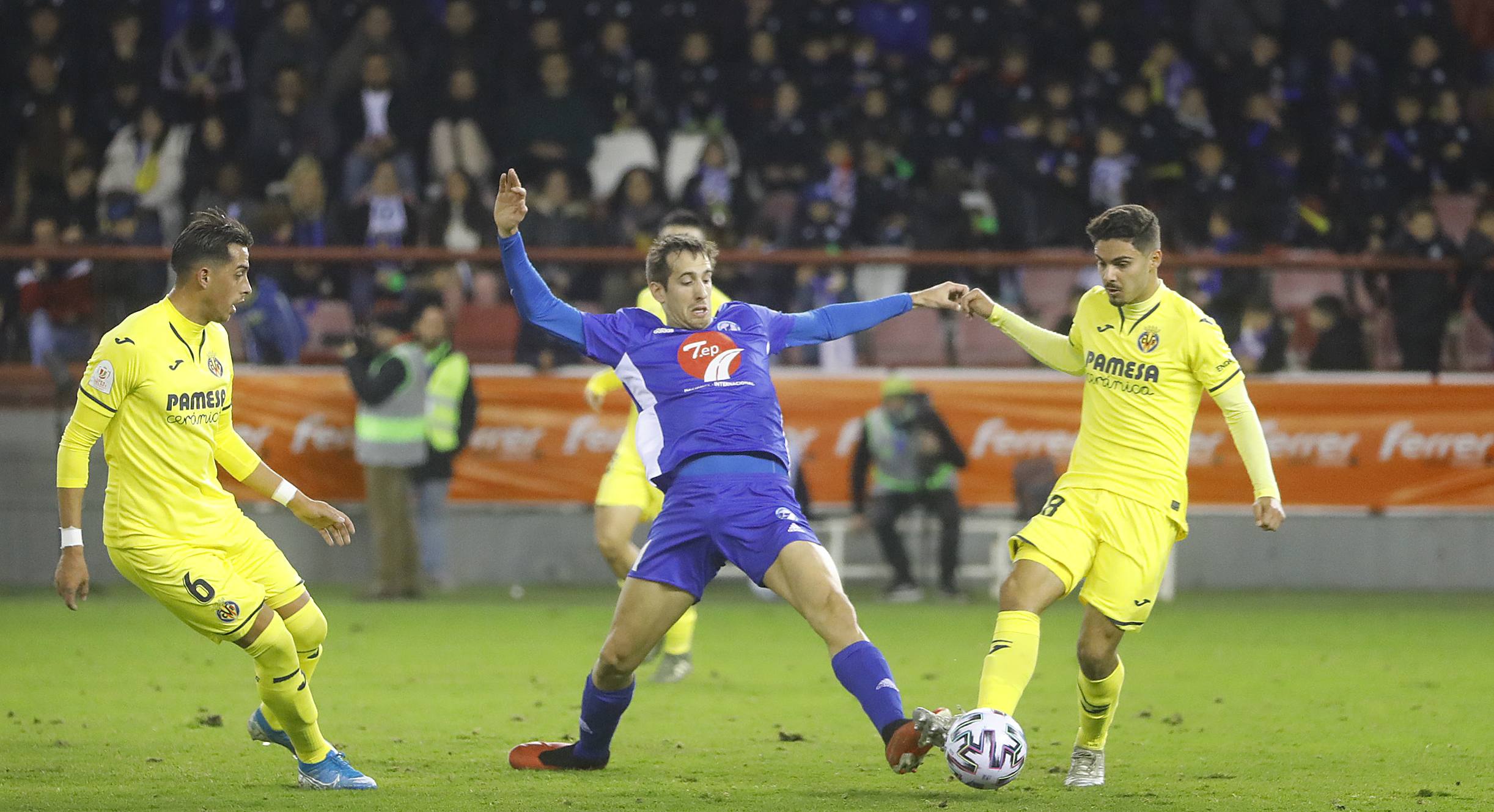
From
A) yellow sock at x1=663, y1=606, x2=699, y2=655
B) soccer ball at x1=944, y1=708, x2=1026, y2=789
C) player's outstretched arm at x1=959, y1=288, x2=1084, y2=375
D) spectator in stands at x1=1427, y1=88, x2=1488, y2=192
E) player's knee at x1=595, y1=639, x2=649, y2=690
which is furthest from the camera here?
spectator in stands at x1=1427, y1=88, x2=1488, y2=192

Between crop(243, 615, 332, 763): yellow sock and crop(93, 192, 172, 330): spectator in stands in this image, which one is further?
crop(93, 192, 172, 330): spectator in stands

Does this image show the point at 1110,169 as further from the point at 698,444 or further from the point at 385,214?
the point at 698,444

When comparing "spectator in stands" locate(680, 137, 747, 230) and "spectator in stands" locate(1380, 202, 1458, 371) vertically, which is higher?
"spectator in stands" locate(680, 137, 747, 230)

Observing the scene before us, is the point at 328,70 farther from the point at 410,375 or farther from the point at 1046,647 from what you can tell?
the point at 1046,647

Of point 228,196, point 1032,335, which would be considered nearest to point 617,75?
point 228,196

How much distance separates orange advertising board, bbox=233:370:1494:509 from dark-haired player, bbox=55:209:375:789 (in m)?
7.51

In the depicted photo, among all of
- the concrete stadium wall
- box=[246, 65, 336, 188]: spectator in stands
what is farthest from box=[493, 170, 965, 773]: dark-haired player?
box=[246, 65, 336, 188]: spectator in stands

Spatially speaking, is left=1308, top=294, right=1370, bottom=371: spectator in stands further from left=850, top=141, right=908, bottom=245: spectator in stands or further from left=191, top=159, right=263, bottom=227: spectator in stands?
left=191, top=159, right=263, bottom=227: spectator in stands

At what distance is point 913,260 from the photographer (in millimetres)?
14086

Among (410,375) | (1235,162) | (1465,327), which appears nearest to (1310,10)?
(1235,162)

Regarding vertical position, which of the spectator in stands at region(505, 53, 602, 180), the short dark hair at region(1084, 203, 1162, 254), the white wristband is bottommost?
the white wristband

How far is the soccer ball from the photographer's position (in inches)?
227

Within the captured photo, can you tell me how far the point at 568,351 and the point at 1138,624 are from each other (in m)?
8.55

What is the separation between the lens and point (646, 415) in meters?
6.61
